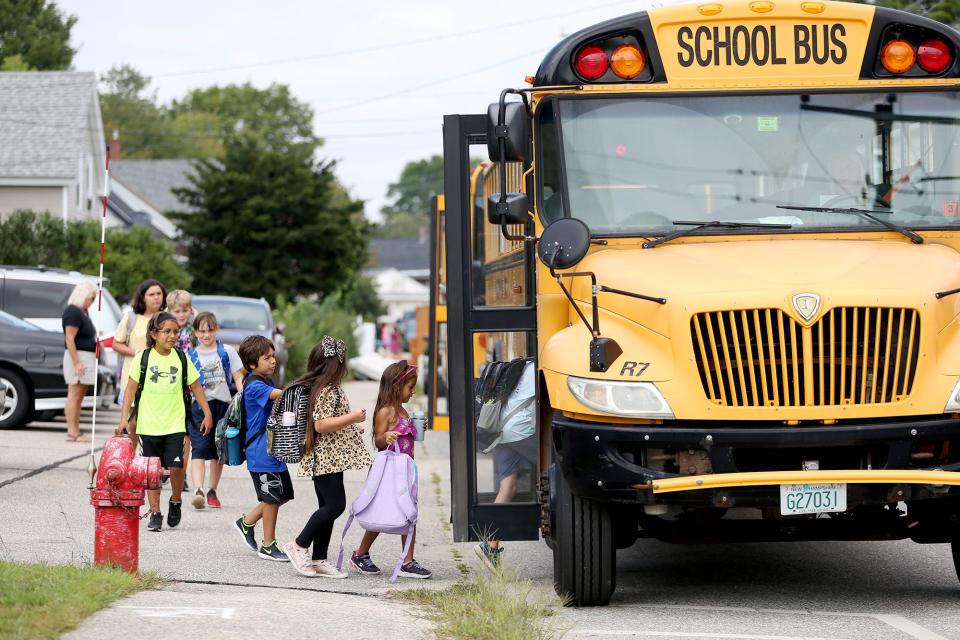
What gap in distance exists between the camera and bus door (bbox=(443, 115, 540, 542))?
8.04 meters

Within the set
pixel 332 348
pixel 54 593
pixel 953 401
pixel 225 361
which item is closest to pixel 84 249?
pixel 225 361

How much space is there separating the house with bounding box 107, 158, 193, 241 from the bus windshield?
2125 inches

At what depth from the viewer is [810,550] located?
390 inches

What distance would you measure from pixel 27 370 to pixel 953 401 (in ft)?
41.2

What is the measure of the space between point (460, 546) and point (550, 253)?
305 centimetres

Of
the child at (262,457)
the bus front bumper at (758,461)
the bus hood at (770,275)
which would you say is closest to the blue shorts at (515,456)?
the bus hood at (770,275)

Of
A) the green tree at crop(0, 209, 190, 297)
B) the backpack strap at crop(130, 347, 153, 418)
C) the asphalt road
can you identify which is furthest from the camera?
the green tree at crop(0, 209, 190, 297)

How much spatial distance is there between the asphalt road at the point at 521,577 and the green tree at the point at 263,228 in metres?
32.4

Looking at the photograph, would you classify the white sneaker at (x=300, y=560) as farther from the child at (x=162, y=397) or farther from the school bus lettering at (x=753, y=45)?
the school bus lettering at (x=753, y=45)

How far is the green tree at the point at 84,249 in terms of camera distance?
92.7 feet

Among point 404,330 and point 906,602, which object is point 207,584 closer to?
point 906,602

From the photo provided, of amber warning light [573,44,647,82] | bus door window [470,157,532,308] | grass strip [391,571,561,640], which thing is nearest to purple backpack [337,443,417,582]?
grass strip [391,571,561,640]

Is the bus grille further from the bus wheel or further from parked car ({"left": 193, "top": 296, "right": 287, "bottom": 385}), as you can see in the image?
parked car ({"left": 193, "top": 296, "right": 287, "bottom": 385})

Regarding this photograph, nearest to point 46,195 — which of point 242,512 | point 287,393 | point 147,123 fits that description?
point 242,512
